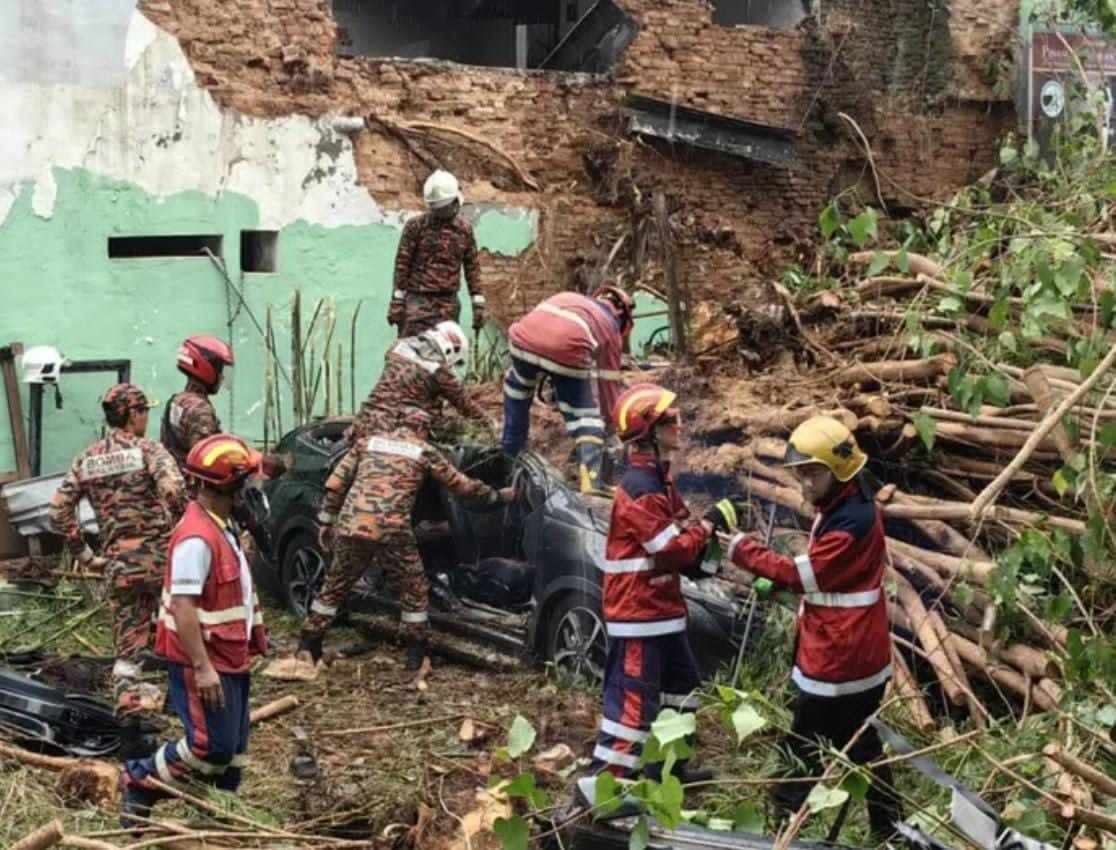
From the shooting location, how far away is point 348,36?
2116 cm

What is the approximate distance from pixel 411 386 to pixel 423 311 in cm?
218

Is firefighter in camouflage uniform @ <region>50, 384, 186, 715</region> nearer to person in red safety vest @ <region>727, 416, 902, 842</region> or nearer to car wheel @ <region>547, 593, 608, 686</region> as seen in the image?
car wheel @ <region>547, 593, 608, 686</region>

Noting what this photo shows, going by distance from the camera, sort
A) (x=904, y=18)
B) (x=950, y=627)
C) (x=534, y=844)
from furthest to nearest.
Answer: (x=904, y=18), (x=950, y=627), (x=534, y=844)

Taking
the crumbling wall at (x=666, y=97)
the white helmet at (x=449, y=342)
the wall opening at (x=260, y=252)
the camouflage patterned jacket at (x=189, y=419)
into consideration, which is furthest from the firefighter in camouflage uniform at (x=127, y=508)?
the crumbling wall at (x=666, y=97)

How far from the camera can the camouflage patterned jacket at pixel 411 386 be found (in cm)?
947

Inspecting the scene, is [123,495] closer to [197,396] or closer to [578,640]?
[197,396]

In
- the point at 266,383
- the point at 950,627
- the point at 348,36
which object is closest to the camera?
the point at 950,627

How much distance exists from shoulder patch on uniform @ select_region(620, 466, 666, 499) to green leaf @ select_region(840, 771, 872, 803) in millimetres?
2025

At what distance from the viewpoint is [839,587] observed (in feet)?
21.6

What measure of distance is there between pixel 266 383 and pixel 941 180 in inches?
328

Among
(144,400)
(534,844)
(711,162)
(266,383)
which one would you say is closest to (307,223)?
(266,383)

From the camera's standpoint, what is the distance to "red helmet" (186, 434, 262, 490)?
6.75 m

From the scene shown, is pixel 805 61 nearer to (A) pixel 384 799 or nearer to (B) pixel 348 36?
(B) pixel 348 36

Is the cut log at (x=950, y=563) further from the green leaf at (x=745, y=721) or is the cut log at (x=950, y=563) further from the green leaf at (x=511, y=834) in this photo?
the green leaf at (x=511, y=834)
